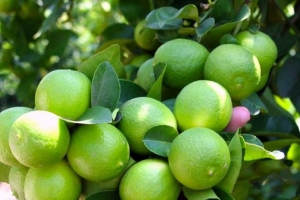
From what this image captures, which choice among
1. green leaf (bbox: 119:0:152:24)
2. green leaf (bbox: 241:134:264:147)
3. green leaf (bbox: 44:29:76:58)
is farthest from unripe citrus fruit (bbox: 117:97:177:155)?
green leaf (bbox: 44:29:76:58)

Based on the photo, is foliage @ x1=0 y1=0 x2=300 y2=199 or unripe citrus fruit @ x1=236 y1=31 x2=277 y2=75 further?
unripe citrus fruit @ x1=236 y1=31 x2=277 y2=75

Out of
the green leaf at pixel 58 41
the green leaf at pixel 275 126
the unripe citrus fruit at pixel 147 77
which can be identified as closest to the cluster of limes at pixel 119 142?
the unripe citrus fruit at pixel 147 77

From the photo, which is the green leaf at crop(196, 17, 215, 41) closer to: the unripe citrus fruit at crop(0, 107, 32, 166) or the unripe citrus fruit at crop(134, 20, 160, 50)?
the unripe citrus fruit at crop(134, 20, 160, 50)

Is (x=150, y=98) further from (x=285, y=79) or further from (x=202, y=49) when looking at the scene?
(x=285, y=79)

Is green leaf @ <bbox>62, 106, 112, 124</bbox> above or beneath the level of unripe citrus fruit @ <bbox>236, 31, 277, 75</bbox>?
above

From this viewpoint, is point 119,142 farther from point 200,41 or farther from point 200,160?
point 200,41

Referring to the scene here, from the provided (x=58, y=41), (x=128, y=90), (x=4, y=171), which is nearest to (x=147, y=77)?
(x=128, y=90)

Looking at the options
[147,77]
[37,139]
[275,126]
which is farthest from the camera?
[275,126]
